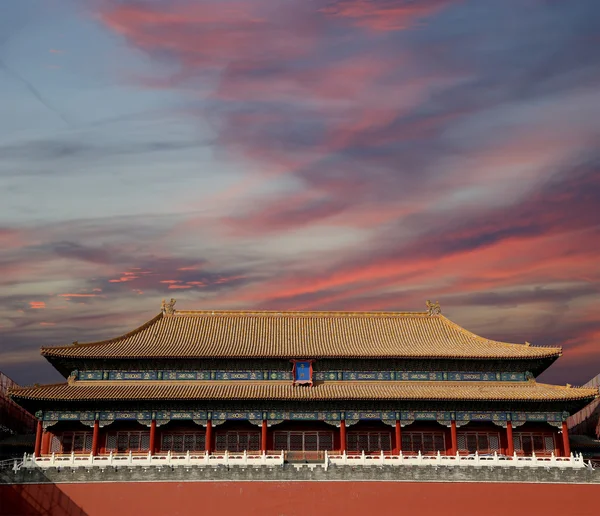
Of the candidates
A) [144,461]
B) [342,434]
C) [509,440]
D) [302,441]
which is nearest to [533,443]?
[509,440]

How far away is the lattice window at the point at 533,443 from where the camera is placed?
40.9m

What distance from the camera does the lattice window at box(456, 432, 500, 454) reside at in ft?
134

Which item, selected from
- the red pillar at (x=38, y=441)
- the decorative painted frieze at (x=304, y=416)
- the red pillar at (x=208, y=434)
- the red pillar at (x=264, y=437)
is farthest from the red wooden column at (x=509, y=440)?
the red pillar at (x=38, y=441)

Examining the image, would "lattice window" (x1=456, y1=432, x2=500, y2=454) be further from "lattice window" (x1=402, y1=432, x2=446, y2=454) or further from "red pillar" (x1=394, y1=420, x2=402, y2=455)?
"red pillar" (x1=394, y1=420, x2=402, y2=455)

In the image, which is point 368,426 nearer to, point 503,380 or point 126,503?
point 503,380

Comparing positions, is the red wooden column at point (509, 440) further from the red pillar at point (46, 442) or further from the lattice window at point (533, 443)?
the red pillar at point (46, 442)

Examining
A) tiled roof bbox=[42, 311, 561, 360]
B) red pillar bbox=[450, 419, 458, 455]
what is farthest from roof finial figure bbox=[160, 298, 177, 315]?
red pillar bbox=[450, 419, 458, 455]

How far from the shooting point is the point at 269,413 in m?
39.6

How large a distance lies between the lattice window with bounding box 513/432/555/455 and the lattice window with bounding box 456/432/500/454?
1180mm

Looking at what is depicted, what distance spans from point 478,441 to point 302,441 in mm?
10574

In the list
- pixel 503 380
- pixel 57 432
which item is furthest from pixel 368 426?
pixel 57 432

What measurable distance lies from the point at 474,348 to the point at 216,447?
17118 millimetres

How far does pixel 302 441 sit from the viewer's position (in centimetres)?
4062

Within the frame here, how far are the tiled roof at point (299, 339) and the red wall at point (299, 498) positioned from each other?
8.51 meters
